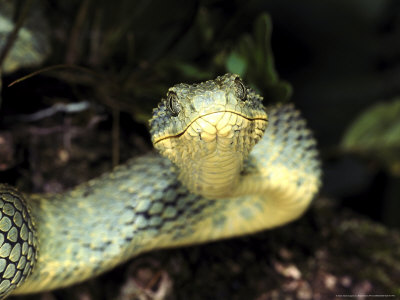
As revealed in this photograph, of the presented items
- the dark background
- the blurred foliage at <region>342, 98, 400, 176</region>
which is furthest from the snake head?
the blurred foliage at <region>342, 98, 400, 176</region>

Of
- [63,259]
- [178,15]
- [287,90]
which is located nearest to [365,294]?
[287,90]

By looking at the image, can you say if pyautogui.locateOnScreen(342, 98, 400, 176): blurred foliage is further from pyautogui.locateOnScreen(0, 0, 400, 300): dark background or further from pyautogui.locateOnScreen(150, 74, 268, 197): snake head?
pyautogui.locateOnScreen(150, 74, 268, 197): snake head


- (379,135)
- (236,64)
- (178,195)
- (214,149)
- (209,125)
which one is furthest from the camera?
(379,135)

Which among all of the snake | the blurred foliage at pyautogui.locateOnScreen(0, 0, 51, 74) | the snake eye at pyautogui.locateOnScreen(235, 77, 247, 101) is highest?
the blurred foliage at pyautogui.locateOnScreen(0, 0, 51, 74)

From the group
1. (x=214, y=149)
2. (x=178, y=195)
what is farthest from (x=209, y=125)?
Result: (x=178, y=195)

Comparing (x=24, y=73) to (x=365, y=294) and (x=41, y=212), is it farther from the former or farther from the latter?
(x=365, y=294)

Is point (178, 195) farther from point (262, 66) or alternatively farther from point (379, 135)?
point (379, 135)

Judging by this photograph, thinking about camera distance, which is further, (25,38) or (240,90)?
(25,38)
